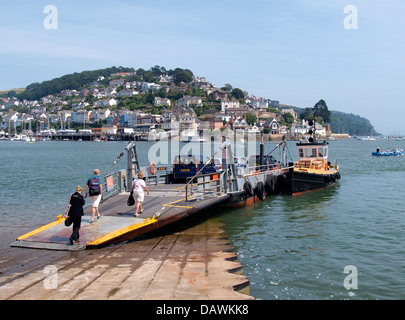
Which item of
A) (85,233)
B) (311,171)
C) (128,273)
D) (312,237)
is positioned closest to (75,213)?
(85,233)

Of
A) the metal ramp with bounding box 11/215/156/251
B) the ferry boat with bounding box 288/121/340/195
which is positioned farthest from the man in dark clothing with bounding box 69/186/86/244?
the ferry boat with bounding box 288/121/340/195

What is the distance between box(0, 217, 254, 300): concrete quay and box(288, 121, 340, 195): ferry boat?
14.9m

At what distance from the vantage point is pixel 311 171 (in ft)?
92.5

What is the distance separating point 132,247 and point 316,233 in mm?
8633

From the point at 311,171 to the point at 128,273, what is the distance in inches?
852

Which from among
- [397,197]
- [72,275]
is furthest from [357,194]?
[72,275]

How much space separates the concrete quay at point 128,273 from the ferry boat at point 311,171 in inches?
587

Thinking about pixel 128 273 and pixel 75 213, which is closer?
pixel 128 273

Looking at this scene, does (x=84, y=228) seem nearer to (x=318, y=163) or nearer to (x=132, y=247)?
(x=132, y=247)

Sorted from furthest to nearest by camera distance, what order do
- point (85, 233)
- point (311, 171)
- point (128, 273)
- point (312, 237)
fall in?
point (311, 171)
point (312, 237)
point (85, 233)
point (128, 273)

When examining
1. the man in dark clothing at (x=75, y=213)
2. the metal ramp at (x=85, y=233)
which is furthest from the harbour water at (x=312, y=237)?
the man in dark clothing at (x=75, y=213)

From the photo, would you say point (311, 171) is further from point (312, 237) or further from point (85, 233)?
point (85, 233)

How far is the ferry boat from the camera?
86.4 feet

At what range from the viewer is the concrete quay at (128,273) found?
26.4 ft
